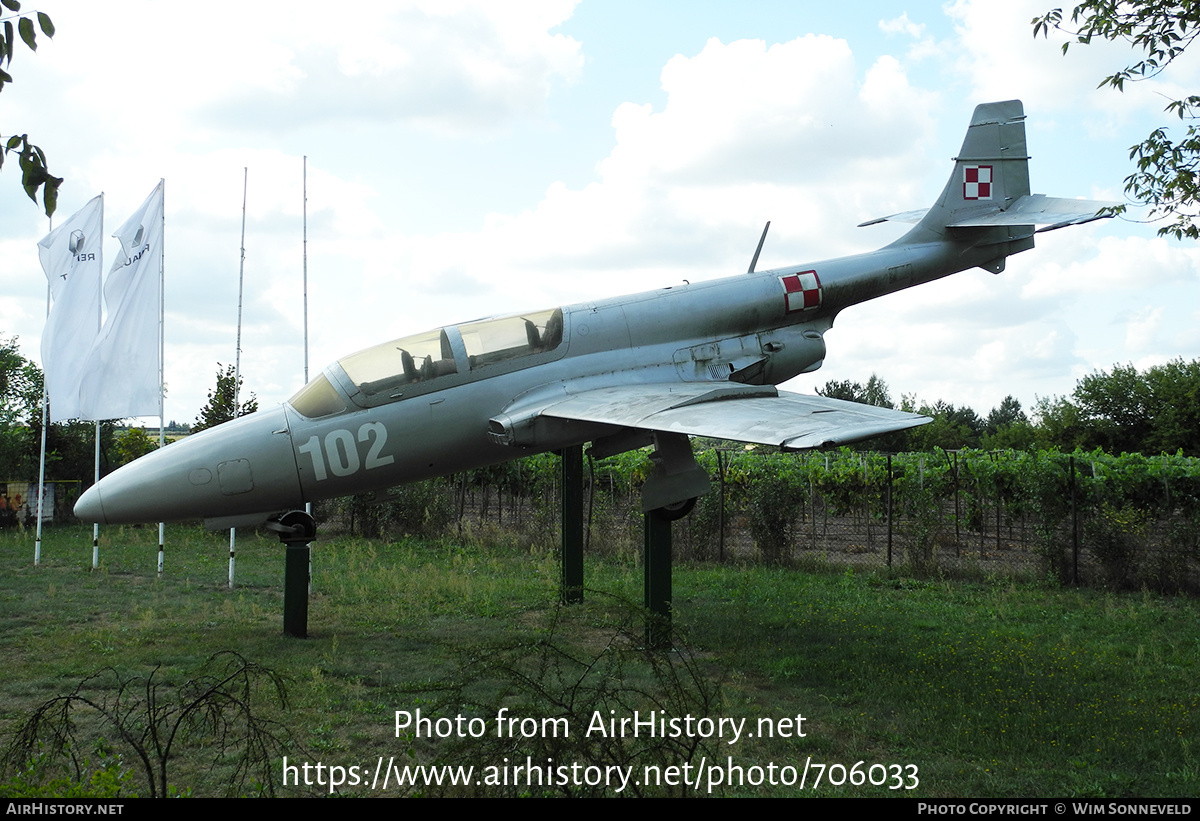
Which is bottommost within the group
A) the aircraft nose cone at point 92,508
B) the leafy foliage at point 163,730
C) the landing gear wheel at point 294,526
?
the leafy foliage at point 163,730

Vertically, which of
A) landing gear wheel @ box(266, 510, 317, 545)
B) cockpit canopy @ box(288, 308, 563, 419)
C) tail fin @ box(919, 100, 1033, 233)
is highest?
tail fin @ box(919, 100, 1033, 233)

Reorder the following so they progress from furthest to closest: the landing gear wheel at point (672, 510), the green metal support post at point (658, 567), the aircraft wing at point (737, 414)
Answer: the landing gear wheel at point (672, 510)
the green metal support post at point (658, 567)
the aircraft wing at point (737, 414)

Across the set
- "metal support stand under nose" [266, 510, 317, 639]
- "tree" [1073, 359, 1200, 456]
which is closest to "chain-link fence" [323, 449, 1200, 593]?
"metal support stand under nose" [266, 510, 317, 639]

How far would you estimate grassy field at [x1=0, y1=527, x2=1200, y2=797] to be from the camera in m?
5.27

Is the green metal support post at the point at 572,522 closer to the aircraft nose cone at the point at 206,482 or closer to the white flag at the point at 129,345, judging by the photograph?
the aircraft nose cone at the point at 206,482

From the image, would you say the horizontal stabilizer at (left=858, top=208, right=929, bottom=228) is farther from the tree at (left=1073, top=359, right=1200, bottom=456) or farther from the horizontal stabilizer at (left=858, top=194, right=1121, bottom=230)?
the tree at (left=1073, top=359, right=1200, bottom=456)

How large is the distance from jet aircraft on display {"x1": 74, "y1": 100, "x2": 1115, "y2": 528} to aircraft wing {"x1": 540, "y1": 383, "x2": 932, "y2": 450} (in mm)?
27

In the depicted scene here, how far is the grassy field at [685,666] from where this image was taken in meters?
5.27

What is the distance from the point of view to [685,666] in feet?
21.5

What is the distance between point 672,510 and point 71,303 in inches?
423

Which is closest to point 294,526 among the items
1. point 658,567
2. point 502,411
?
point 502,411

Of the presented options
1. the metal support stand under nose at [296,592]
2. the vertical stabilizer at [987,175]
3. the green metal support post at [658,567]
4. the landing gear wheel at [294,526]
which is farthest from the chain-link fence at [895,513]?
the landing gear wheel at [294,526]

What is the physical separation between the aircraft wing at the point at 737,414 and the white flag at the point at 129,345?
8.01 m

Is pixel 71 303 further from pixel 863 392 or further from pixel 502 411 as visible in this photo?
pixel 863 392
